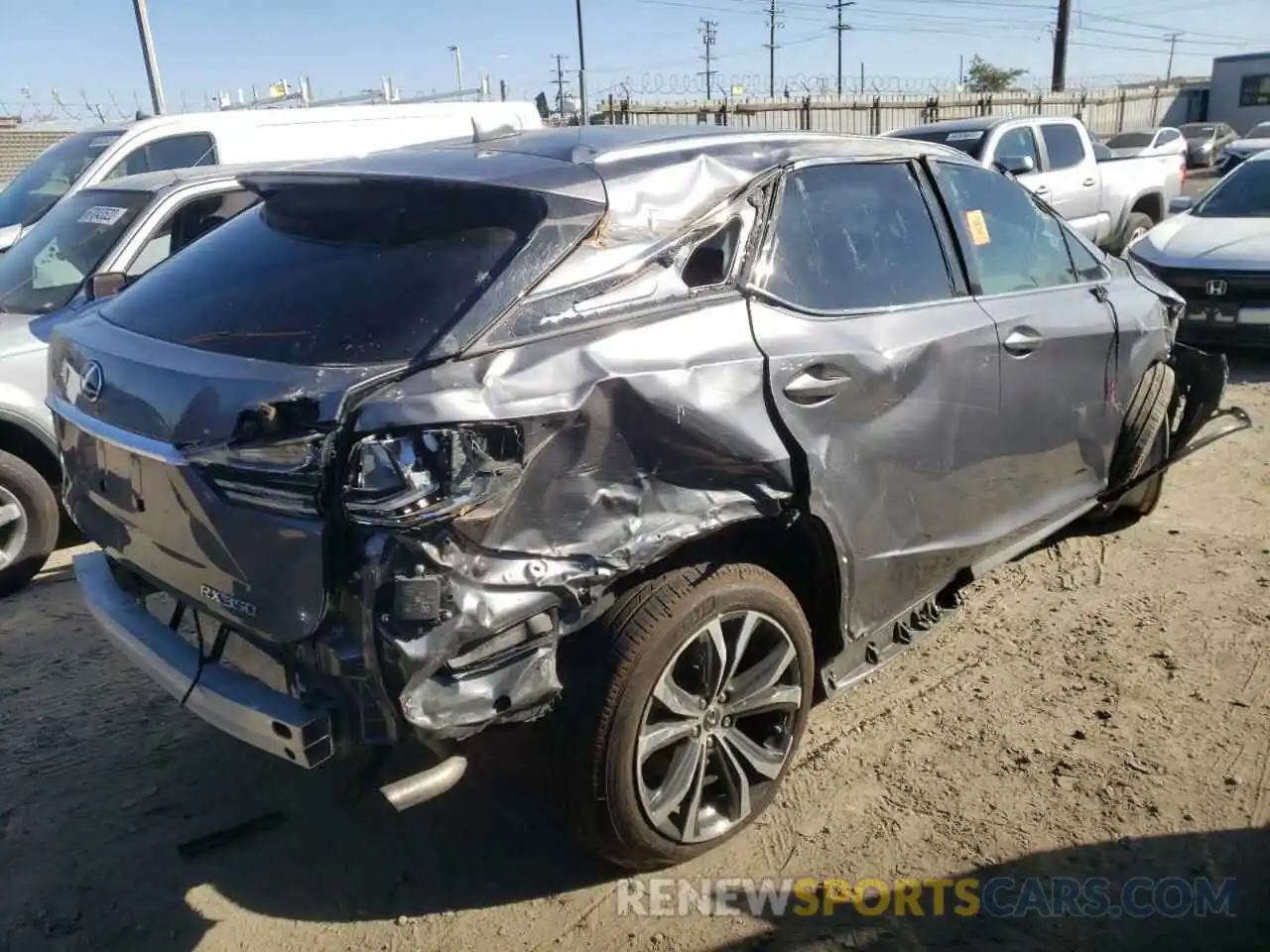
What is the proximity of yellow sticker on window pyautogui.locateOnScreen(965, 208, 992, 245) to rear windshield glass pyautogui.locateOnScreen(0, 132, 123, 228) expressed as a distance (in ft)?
24.0

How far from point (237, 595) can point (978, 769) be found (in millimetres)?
2312

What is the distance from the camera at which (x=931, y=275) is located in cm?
352

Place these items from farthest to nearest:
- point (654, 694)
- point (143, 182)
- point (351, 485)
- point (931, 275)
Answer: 1. point (143, 182)
2. point (931, 275)
3. point (654, 694)
4. point (351, 485)

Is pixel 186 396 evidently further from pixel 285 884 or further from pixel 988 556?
pixel 988 556

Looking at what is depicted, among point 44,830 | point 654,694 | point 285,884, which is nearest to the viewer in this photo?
point 654,694

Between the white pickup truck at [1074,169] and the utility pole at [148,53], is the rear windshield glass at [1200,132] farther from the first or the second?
the utility pole at [148,53]

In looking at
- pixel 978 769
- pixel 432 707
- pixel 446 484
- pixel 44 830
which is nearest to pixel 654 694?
pixel 432 707

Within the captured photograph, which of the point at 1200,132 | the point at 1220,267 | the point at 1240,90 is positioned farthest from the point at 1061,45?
the point at 1220,267

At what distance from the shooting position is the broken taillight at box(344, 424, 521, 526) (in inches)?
85.9

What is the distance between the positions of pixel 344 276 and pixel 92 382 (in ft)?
2.56

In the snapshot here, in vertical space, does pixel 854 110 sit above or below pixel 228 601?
below

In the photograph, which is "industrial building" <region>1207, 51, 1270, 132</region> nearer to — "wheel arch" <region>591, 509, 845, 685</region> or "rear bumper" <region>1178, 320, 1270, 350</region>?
"rear bumper" <region>1178, 320, 1270, 350</region>

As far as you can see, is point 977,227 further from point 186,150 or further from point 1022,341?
point 186,150

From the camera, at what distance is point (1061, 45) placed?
32.0 m
